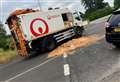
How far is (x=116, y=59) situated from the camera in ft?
36.2

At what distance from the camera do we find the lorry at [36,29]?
1930 centimetres

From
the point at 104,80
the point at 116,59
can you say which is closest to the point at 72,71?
the point at 116,59

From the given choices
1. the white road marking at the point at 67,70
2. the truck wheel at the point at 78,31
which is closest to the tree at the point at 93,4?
the truck wheel at the point at 78,31

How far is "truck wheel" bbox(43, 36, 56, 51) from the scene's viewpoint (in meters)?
19.8

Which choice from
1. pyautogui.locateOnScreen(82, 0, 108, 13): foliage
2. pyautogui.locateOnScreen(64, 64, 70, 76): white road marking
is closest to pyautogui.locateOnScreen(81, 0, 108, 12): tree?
pyautogui.locateOnScreen(82, 0, 108, 13): foliage

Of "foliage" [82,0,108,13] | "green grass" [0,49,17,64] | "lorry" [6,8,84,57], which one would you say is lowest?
"foliage" [82,0,108,13]

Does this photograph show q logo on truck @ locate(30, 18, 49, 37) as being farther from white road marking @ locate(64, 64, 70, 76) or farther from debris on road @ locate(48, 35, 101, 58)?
white road marking @ locate(64, 64, 70, 76)

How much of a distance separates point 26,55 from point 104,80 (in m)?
11.7

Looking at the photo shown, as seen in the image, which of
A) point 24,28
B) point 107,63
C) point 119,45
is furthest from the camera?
point 24,28

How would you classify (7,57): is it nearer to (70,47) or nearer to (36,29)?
(36,29)

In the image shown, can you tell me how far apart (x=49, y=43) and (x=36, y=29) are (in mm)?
1328

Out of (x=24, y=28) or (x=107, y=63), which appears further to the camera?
(x=24, y=28)

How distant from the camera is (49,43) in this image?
20094 mm

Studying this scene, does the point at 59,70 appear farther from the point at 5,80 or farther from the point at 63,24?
the point at 63,24
